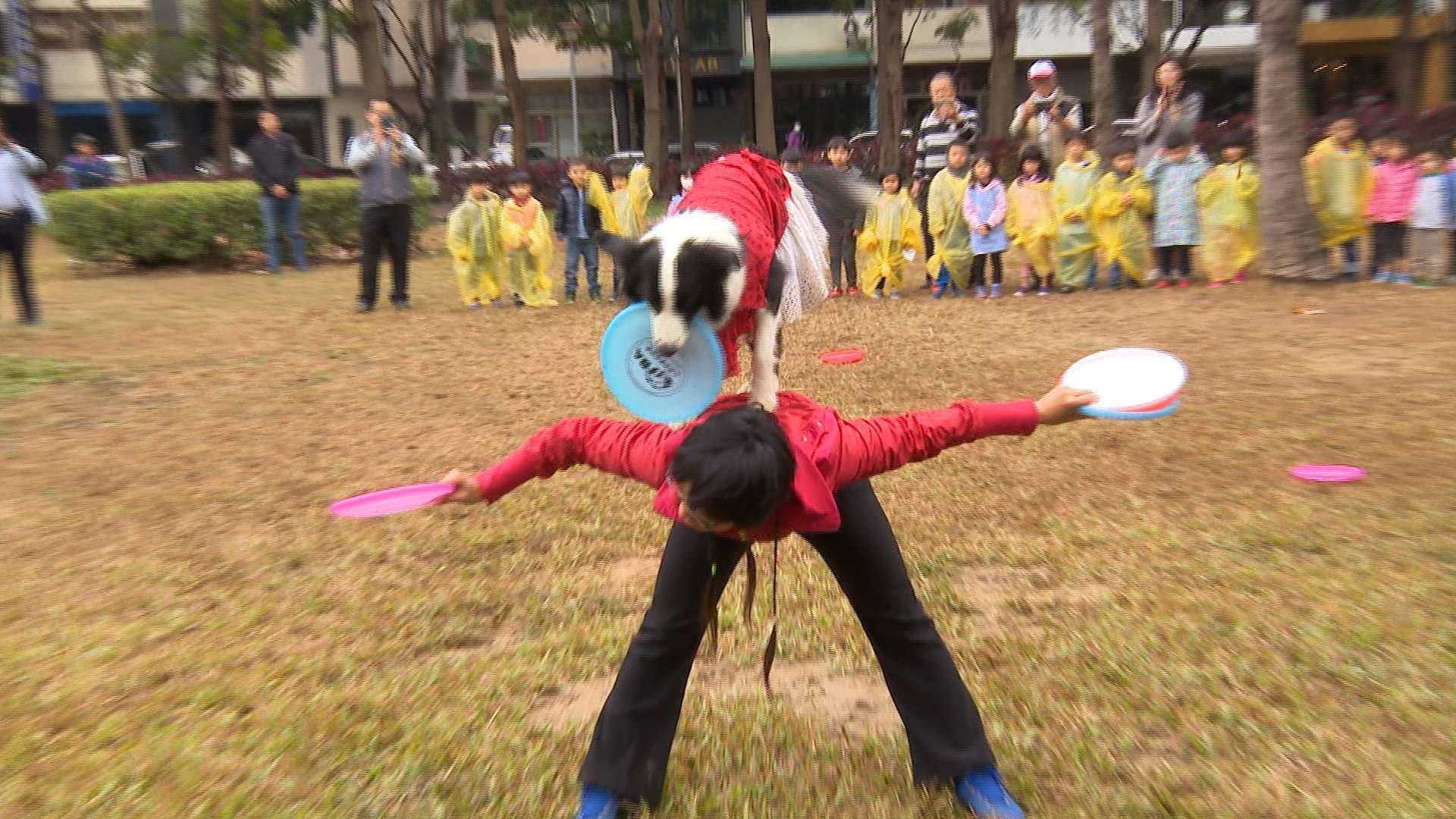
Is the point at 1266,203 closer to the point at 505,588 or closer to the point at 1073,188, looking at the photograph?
the point at 1073,188

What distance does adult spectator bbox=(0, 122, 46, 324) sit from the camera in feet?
30.2

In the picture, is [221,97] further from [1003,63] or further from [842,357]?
[842,357]

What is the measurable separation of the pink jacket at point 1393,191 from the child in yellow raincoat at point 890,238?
4.19m

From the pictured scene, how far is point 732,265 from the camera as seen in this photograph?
3.80m

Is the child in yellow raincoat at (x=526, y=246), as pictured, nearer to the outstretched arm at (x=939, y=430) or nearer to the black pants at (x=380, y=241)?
the black pants at (x=380, y=241)

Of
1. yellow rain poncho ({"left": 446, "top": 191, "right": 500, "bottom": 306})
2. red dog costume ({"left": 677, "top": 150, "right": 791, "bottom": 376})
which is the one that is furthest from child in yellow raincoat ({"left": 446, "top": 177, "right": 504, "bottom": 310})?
red dog costume ({"left": 677, "top": 150, "right": 791, "bottom": 376})

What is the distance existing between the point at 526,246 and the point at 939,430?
979cm

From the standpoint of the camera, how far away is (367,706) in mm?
2990

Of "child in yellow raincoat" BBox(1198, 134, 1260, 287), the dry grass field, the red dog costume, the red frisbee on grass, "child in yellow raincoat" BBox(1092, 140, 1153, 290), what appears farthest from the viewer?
"child in yellow raincoat" BBox(1092, 140, 1153, 290)

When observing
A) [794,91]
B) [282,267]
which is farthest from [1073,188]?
[794,91]

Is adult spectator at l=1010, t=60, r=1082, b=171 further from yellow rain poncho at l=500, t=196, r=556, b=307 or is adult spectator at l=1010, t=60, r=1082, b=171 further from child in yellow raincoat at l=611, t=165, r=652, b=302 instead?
yellow rain poncho at l=500, t=196, r=556, b=307

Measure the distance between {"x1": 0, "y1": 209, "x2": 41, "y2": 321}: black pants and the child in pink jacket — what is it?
12.1 metres

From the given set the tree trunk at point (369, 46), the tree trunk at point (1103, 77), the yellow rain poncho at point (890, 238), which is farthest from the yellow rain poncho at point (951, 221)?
the tree trunk at point (369, 46)

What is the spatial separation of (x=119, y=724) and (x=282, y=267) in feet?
46.1
